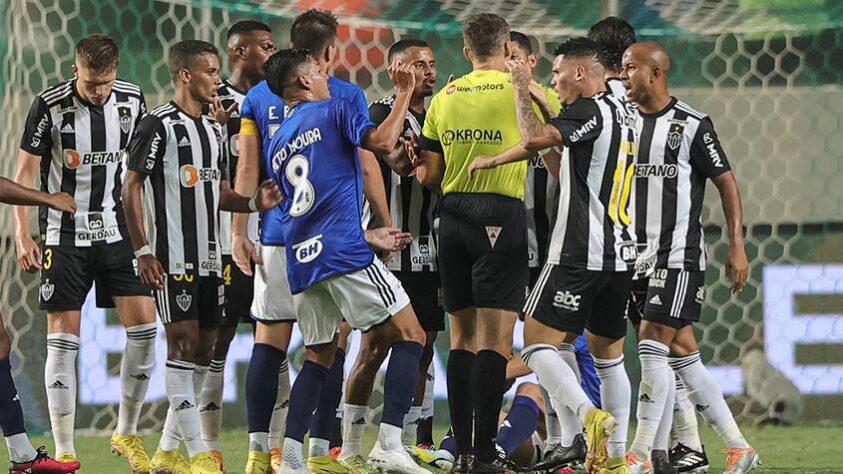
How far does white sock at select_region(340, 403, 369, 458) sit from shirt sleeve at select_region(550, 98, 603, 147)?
4.87 feet

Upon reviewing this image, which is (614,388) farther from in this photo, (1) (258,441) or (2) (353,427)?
(1) (258,441)

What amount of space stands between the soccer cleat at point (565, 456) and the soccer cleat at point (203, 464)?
1.48 metres

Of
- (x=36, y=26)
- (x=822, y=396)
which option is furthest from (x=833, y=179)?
(x=36, y=26)

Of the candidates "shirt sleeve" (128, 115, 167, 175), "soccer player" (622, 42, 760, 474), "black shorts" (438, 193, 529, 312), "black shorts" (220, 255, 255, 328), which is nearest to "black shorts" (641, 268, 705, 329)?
"soccer player" (622, 42, 760, 474)

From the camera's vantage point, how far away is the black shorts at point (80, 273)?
7.14 metres

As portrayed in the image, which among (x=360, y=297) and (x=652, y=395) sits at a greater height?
(x=360, y=297)

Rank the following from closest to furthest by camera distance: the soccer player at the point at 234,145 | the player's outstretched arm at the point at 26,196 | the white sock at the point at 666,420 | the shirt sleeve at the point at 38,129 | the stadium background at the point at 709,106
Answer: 1. the player's outstretched arm at the point at 26,196
2. the white sock at the point at 666,420
3. the shirt sleeve at the point at 38,129
4. the soccer player at the point at 234,145
5. the stadium background at the point at 709,106

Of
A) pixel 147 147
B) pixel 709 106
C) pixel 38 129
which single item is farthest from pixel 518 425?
pixel 709 106

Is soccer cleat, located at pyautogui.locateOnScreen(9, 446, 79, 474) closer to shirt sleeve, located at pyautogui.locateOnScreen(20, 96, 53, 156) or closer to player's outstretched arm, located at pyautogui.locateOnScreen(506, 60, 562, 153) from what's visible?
shirt sleeve, located at pyautogui.locateOnScreen(20, 96, 53, 156)

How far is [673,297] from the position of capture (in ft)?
22.2

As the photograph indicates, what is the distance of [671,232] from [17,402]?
2910 millimetres

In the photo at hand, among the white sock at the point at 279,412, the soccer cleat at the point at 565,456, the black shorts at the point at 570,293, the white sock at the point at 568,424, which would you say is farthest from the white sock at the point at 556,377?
the white sock at the point at 279,412

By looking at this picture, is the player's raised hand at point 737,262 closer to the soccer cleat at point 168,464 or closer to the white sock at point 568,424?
the white sock at point 568,424

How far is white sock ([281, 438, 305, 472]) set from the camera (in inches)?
239
